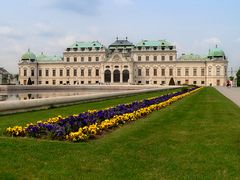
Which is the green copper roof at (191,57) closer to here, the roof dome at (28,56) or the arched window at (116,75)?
the arched window at (116,75)

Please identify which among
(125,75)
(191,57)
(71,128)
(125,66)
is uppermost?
(191,57)

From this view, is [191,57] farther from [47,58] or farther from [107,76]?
[47,58]

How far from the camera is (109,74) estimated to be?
12131 cm

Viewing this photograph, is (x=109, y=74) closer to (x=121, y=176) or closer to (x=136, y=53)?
(x=136, y=53)

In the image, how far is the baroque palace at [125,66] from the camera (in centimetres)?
12038

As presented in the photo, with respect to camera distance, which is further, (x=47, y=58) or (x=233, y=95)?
(x=47, y=58)

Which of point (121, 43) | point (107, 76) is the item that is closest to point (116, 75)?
point (107, 76)

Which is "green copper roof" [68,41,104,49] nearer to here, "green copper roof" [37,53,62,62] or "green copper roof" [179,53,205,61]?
"green copper roof" [37,53,62,62]

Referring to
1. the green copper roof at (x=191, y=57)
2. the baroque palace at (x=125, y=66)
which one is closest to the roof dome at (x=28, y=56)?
the baroque palace at (x=125, y=66)

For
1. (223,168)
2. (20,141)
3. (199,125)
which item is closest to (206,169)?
(223,168)

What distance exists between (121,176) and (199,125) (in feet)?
22.4

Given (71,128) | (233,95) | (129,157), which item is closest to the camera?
(129,157)

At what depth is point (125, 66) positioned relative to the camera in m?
120

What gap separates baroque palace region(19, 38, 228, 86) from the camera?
120 metres
